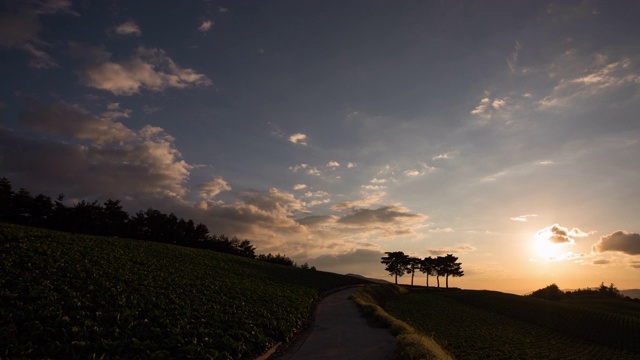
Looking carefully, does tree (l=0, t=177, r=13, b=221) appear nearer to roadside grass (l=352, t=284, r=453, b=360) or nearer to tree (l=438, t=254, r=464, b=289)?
roadside grass (l=352, t=284, r=453, b=360)

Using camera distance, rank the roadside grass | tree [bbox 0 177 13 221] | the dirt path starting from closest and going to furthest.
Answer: the roadside grass, the dirt path, tree [bbox 0 177 13 221]

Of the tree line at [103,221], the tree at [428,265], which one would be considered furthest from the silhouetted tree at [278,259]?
the tree at [428,265]

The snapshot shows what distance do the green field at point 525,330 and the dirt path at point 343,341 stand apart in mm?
7356

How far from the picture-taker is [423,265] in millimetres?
123875

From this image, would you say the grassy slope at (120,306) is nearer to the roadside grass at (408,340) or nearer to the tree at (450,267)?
the roadside grass at (408,340)

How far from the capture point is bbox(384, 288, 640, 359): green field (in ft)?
110

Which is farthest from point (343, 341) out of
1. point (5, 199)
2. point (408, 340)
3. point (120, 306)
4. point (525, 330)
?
point (5, 199)

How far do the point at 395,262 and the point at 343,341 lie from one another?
98247mm

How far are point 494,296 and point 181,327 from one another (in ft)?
255

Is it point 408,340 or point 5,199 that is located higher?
point 5,199

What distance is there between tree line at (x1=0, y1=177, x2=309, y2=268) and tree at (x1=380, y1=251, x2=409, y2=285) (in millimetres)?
36988

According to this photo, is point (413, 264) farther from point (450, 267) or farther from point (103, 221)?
point (103, 221)

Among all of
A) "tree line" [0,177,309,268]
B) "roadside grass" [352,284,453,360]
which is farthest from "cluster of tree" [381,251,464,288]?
"roadside grass" [352,284,453,360]

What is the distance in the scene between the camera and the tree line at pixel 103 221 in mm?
75188
